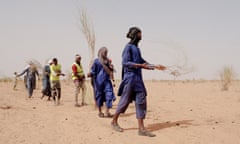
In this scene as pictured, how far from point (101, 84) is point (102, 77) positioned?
0.17m

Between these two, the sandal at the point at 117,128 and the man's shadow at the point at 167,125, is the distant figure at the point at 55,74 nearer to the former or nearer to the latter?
the man's shadow at the point at 167,125

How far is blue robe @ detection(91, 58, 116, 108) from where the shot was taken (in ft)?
26.2

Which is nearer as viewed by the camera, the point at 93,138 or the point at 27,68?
the point at 93,138

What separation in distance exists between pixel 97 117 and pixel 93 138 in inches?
79.3

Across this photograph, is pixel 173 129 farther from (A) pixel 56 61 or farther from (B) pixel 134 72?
(A) pixel 56 61

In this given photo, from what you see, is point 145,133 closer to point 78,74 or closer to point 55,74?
point 78,74

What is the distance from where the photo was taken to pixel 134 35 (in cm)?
605

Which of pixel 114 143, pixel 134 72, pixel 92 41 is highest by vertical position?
pixel 92 41

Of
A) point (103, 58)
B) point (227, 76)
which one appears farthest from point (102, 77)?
point (227, 76)

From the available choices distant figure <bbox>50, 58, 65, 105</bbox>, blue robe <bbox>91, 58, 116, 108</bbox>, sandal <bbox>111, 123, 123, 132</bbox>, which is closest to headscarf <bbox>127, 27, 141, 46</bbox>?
sandal <bbox>111, 123, 123, 132</bbox>

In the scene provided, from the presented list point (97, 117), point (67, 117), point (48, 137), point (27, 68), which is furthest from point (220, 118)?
point (27, 68)

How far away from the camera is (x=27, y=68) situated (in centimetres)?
1309

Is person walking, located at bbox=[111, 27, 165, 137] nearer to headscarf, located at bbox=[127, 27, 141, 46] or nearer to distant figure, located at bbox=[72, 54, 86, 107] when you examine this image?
headscarf, located at bbox=[127, 27, 141, 46]

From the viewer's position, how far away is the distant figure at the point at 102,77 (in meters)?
8.02
